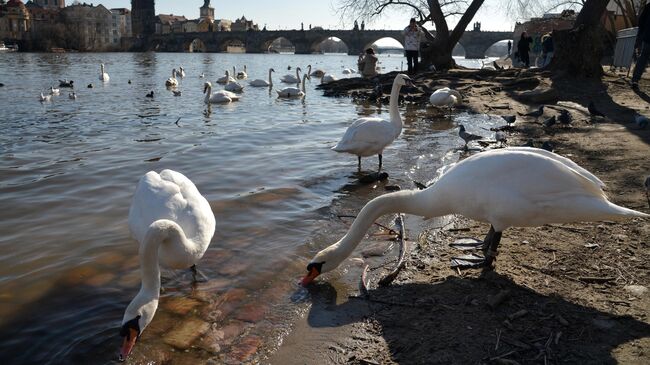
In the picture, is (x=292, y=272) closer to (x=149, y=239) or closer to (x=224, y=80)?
(x=149, y=239)

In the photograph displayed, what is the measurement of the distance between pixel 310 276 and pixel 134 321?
1.53 metres

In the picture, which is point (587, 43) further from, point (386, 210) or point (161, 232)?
point (161, 232)

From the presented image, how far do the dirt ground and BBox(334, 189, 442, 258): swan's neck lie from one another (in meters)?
0.38

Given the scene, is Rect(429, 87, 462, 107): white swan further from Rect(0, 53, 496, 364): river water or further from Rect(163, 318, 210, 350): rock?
Rect(163, 318, 210, 350): rock

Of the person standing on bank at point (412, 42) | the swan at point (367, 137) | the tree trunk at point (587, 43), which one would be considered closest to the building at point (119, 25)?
the person standing on bank at point (412, 42)

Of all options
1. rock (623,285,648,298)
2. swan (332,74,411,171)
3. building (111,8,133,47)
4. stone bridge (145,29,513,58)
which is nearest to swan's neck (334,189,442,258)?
rock (623,285,648,298)

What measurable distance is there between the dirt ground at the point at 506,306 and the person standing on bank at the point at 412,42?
17411 millimetres

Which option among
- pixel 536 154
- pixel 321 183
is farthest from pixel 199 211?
pixel 321 183

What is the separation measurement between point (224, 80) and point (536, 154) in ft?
89.0

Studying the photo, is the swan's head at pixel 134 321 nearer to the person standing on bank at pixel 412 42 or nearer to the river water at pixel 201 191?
the river water at pixel 201 191

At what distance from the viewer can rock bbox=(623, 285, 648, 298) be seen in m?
3.64

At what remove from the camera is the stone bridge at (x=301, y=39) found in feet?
376

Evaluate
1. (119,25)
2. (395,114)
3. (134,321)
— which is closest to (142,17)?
(119,25)

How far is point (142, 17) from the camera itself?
144375 millimetres
